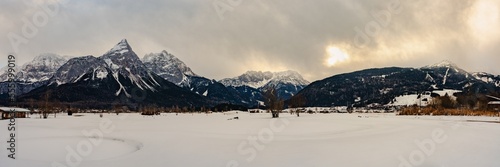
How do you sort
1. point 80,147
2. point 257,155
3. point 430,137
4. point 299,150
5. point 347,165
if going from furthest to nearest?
point 430,137
point 80,147
point 299,150
point 257,155
point 347,165

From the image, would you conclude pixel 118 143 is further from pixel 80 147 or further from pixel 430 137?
pixel 430 137

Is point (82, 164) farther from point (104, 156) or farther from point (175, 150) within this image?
point (175, 150)

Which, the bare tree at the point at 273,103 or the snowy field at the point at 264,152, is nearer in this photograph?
the snowy field at the point at 264,152

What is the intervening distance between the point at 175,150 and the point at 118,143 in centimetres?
529

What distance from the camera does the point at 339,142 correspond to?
→ 20469 mm

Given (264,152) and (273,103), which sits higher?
(273,103)

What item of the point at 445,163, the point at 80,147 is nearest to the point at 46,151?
the point at 80,147

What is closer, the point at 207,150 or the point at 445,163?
the point at 445,163

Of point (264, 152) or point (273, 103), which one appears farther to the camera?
point (273, 103)

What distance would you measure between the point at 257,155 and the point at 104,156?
6718 millimetres

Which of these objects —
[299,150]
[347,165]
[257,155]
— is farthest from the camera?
[299,150]

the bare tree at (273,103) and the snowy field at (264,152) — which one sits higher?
the bare tree at (273,103)

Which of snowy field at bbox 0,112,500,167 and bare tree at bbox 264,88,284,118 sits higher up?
bare tree at bbox 264,88,284,118

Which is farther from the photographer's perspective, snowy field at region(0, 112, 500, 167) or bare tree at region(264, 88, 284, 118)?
bare tree at region(264, 88, 284, 118)
